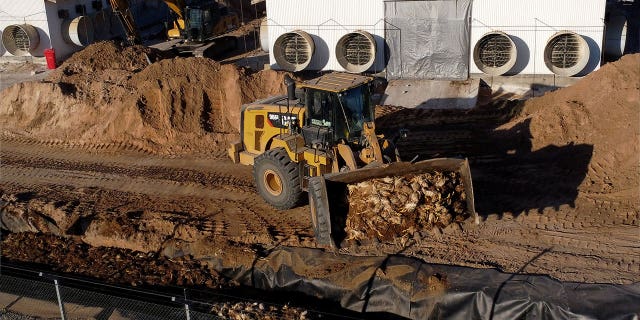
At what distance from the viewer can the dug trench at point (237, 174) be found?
1201cm

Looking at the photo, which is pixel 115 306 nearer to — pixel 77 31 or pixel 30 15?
pixel 77 31

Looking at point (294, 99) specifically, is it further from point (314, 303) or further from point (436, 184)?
point (314, 303)

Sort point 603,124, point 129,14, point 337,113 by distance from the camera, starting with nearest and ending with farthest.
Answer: point 337,113 → point 603,124 → point 129,14

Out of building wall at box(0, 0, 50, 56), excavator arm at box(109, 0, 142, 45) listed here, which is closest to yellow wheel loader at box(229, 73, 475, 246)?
excavator arm at box(109, 0, 142, 45)

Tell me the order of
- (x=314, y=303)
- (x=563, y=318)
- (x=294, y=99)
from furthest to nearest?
(x=294, y=99) < (x=314, y=303) < (x=563, y=318)

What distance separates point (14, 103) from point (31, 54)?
922 cm

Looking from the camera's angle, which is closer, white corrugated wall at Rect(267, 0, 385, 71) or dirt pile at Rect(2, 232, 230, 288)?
dirt pile at Rect(2, 232, 230, 288)

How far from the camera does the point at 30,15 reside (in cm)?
2817

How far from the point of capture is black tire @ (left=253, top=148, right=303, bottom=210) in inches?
518

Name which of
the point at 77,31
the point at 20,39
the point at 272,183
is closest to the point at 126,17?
the point at 77,31

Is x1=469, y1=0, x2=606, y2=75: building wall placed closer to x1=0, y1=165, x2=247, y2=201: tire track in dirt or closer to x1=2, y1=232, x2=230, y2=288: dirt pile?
x1=0, y1=165, x2=247, y2=201: tire track in dirt

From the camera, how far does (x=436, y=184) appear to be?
12.1 meters

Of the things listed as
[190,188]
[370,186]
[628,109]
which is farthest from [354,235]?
[628,109]

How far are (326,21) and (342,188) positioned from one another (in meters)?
12.8
